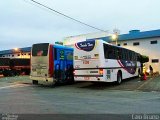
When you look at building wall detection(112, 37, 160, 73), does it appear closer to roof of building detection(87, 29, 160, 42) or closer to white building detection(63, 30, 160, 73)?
white building detection(63, 30, 160, 73)

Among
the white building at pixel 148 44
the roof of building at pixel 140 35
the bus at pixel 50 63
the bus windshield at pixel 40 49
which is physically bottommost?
the bus at pixel 50 63

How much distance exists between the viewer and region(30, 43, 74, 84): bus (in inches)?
868

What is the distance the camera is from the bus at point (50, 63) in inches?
868

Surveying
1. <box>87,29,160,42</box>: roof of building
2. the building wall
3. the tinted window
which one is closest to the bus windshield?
the tinted window

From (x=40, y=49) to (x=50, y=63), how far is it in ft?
5.23

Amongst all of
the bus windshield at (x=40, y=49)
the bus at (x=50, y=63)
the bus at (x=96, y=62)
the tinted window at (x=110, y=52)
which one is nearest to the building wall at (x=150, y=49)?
the bus at (x=96, y=62)

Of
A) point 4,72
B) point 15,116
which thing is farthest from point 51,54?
point 4,72

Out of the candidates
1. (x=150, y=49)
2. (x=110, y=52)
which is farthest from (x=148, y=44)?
Answer: (x=110, y=52)

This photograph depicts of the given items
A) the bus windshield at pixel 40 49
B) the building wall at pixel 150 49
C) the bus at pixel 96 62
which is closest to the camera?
the bus at pixel 96 62

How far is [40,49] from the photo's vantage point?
22.8 metres

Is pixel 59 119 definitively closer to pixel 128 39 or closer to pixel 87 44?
pixel 87 44

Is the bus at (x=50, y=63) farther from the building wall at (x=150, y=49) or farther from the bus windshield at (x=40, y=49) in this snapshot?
the building wall at (x=150, y=49)

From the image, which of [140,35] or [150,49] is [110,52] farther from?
[140,35]

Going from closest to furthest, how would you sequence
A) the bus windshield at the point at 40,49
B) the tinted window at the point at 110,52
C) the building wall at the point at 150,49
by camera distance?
the tinted window at the point at 110,52
the bus windshield at the point at 40,49
the building wall at the point at 150,49
